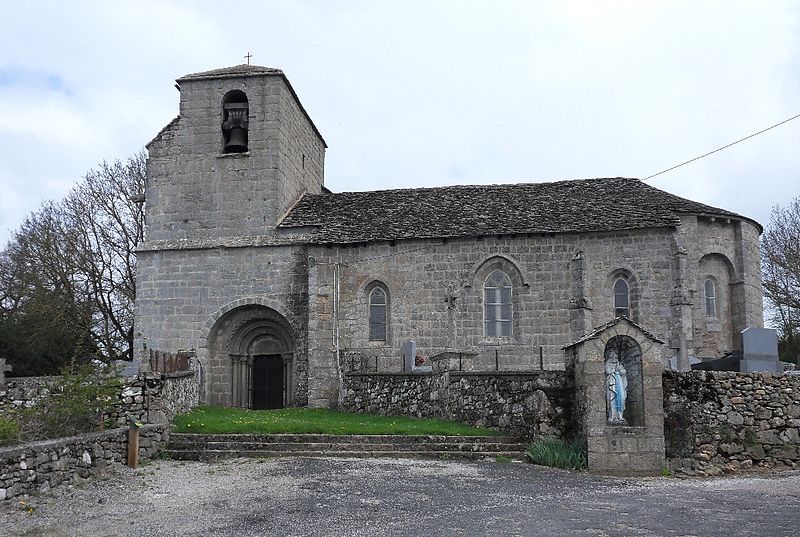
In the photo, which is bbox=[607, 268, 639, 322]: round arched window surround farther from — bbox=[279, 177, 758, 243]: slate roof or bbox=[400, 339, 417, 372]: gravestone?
bbox=[400, 339, 417, 372]: gravestone

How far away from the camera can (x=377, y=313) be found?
26.3 m

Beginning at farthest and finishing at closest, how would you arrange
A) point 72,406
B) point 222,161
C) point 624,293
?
point 222,161 < point 624,293 < point 72,406

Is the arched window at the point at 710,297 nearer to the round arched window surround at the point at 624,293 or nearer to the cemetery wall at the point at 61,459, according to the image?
the round arched window surround at the point at 624,293

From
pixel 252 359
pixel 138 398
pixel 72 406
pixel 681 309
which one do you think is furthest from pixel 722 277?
pixel 72 406

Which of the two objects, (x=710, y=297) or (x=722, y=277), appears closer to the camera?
(x=710, y=297)

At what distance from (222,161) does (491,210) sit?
392 inches

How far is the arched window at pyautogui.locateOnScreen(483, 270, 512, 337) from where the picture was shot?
25.6 meters

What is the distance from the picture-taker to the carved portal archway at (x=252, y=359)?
26297 mm

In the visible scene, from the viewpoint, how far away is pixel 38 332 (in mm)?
32531

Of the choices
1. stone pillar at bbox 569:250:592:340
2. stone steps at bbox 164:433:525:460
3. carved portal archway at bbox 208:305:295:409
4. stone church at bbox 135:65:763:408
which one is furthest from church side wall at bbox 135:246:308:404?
stone pillar at bbox 569:250:592:340

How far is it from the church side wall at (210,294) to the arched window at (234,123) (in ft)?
13.5

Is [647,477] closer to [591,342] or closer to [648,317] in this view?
[591,342]

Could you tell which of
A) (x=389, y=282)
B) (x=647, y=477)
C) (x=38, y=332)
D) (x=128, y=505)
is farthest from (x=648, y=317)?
(x=38, y=332)

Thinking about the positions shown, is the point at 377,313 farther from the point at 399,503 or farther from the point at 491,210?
the point at 399,503
